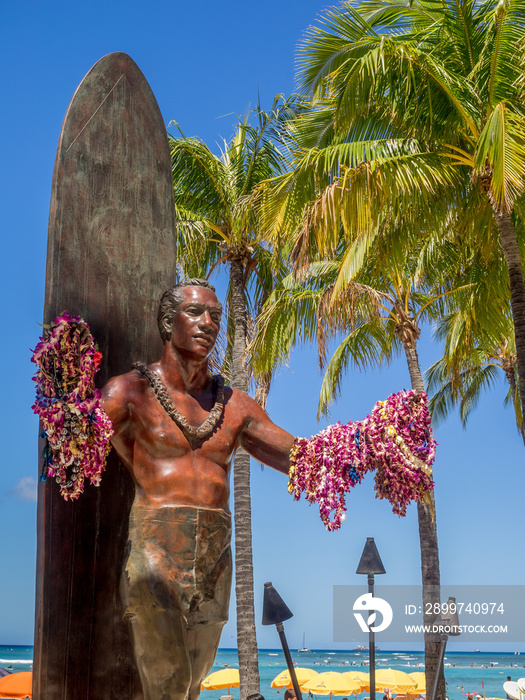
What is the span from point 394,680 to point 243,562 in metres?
13.6

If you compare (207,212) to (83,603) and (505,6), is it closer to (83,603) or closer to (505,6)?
(505,6)

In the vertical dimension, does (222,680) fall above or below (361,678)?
above

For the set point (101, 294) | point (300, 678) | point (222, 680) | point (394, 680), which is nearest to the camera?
point (101, 294)

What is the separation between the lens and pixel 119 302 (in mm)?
4141

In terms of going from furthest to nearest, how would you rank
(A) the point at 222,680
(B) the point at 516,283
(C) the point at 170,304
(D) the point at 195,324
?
(A) the point at 222,680 → (B) the point at 516,283 → (C) the point at 170,304 → (D) the point at 195,324

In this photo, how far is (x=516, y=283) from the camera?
460 inches

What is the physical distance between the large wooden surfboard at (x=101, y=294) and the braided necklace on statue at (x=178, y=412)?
0.35 metres

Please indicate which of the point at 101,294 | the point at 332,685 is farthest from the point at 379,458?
the point at 332,685

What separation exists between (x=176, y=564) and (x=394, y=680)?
24633 mm

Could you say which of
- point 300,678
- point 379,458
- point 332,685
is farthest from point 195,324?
point 300,678

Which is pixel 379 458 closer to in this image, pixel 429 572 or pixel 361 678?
pixel 429 572

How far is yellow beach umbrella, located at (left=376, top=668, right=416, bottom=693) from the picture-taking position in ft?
83.7

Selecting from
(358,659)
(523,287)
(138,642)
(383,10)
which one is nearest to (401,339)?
(523,287)

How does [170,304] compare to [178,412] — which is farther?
[170,304]
